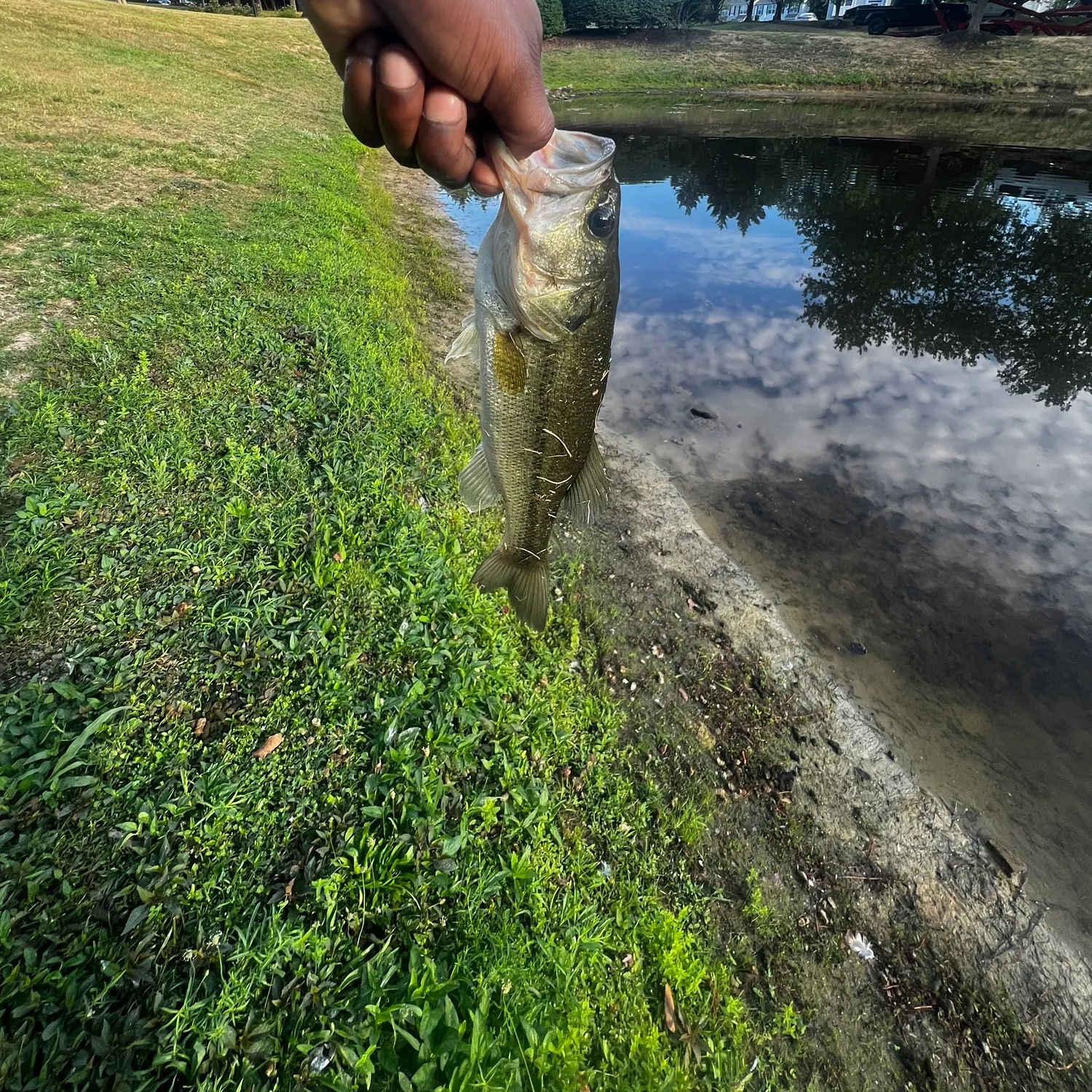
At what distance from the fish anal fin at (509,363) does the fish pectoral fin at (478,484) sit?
1.16 ft

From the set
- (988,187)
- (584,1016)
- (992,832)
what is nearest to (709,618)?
(992,832)

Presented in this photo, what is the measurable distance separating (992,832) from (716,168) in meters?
20.0

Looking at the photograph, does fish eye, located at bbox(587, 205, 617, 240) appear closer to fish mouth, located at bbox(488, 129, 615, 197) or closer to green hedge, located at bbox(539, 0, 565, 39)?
fish mouth, located at bbox(488, 129, 615, 197)

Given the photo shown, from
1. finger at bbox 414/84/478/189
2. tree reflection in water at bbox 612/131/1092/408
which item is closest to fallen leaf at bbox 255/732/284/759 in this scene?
finger at bbox 414/84/478/189

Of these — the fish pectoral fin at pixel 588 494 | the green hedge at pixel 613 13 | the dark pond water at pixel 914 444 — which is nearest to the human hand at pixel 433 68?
the fish pectoral fin at pixel 588 494

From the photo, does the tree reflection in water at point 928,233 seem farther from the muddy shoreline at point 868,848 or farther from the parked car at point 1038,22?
the parked car at point 1038,22

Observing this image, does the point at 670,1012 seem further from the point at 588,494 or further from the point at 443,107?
the point at 443,107

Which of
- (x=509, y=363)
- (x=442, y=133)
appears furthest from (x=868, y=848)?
(x=442, y=133)

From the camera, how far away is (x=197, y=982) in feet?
6.83

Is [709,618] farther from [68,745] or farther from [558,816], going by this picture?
[68,745]

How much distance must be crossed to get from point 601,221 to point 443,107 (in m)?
0.62

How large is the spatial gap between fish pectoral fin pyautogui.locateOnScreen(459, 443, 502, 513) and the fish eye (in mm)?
900

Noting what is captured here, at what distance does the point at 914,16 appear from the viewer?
35250mm

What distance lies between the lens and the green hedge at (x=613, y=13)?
3631 centimetres
